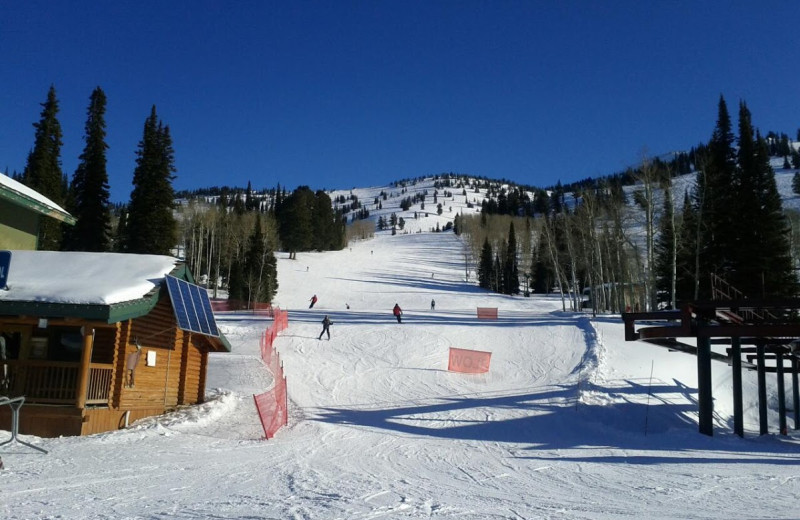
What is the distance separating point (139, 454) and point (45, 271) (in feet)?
21.8

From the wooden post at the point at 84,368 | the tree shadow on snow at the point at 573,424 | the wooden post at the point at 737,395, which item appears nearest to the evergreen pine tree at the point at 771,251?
the tree shadow on snow at the point at 573,424

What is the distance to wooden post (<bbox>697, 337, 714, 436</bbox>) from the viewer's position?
16188mm

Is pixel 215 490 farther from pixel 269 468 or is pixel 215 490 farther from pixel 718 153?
pixel 718 153

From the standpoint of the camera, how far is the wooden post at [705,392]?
1619 cm

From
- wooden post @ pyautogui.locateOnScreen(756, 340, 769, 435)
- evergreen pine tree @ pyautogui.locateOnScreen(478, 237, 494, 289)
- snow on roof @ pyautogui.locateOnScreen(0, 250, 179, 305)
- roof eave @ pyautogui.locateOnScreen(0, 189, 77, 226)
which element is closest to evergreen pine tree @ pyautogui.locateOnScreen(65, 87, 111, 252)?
roof eave @ pyautogui.locateOnScreen(0, 189, 77, 226)

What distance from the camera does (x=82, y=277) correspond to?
1516cm

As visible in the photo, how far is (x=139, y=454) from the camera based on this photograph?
11.7 meters

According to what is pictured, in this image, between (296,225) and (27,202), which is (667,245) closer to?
(27,202)

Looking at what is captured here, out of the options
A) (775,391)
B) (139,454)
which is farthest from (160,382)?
(775,391)

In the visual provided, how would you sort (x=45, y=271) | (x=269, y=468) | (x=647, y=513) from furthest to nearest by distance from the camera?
1. (x=45, y=271)
2. (x=269, y=468)
3. (x=647, y=513)

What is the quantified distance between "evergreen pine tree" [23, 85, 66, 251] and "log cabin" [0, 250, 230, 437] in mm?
35401

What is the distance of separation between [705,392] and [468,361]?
432 inches

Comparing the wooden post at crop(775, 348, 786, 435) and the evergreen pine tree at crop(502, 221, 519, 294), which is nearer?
the wooden post at crop(775, 348, 786, 435)

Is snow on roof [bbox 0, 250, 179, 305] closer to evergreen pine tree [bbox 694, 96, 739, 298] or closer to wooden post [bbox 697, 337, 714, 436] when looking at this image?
wooden post [bbox 697, 337, 714, 436]
